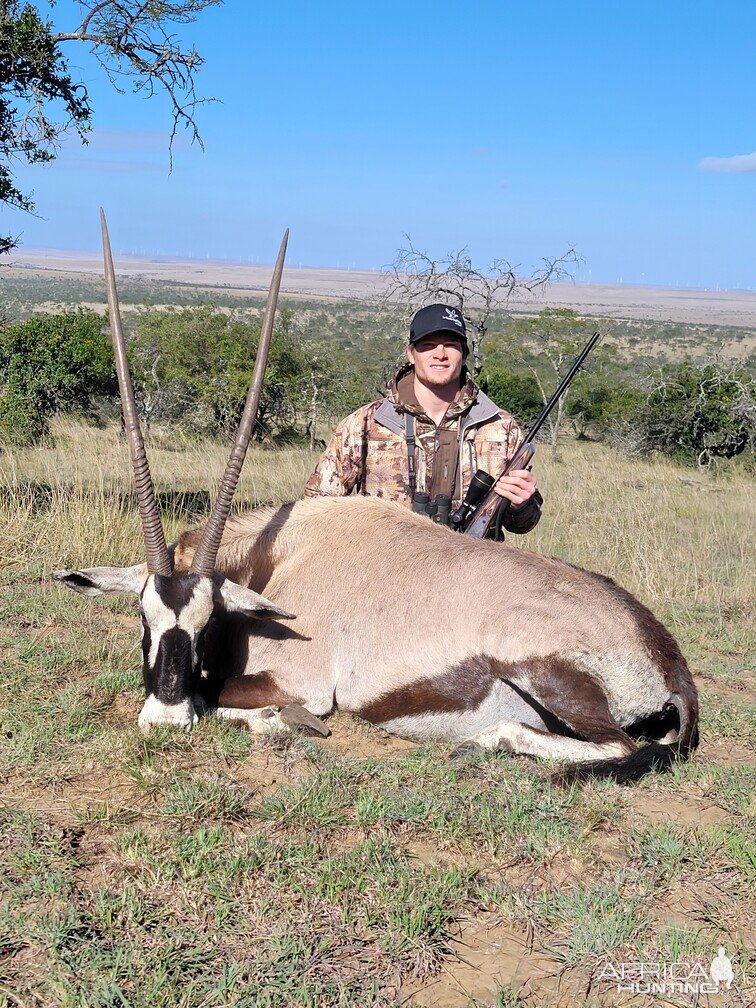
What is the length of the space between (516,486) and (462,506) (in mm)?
352

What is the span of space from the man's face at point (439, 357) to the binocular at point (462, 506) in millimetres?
608

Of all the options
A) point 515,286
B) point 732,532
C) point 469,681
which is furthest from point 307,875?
point 515,286

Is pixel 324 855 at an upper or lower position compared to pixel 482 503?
lower

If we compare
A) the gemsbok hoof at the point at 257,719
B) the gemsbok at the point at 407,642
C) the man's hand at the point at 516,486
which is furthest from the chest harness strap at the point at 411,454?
the gemsbok hoof at the point at 257,719

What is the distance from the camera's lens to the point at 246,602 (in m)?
3.96

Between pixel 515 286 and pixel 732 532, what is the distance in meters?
6.05

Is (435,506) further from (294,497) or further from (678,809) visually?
(294,497)

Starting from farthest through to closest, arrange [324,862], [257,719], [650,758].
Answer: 1. [257,719]
2. [650,758]
3. [324,862]

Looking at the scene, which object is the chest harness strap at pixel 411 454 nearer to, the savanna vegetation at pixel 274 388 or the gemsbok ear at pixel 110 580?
the gemsbok ear at pixel 110 580

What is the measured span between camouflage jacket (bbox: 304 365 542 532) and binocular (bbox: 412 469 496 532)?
18 centimetres

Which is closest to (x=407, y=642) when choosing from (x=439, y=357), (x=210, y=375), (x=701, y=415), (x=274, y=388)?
(x=439, y=357)

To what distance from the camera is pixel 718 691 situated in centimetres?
482

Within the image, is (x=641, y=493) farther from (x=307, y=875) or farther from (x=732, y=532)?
(x=307, y=875)

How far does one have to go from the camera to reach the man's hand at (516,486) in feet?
16.0
